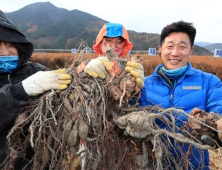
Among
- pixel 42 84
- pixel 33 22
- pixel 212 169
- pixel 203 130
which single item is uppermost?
pixel 33 22

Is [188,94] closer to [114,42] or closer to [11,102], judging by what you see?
[114,42]

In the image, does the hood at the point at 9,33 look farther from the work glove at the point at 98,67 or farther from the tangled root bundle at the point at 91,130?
the work glove at the point at 98,67

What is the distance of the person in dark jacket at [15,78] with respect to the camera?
1.26 m

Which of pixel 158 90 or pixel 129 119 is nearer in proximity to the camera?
pixel 129 119

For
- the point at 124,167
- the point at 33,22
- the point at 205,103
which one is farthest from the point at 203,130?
the point at 33,22

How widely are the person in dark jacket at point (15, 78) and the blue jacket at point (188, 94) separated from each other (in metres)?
0.87

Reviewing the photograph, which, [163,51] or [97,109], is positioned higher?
[163,51]

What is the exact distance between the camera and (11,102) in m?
1.25

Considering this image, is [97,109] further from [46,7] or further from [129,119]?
[46,7]

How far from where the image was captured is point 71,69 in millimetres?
1396

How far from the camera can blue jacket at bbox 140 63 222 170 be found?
1534 millimetres

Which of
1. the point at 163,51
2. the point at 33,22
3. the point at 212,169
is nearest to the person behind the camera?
the point at 163,51

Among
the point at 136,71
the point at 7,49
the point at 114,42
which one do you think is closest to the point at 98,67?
the point at 136,71

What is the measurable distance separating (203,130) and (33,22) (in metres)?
100
